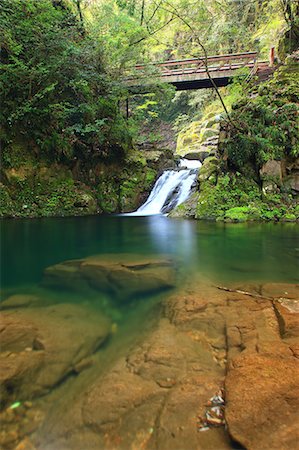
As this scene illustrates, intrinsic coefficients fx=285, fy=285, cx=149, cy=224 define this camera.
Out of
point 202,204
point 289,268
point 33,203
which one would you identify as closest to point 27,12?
point 33,203

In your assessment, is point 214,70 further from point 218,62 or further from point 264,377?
point 264,377

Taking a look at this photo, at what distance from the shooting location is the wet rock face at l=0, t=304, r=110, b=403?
1.94m

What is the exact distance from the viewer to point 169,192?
1424 centimetres

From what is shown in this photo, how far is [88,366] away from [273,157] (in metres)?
10.8

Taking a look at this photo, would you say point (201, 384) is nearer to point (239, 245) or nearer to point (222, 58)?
point (239, 245)

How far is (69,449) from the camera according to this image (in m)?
1.46

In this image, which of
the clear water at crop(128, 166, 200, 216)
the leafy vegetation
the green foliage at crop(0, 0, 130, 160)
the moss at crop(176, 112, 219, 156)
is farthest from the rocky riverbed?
the moss at crop(176, 112, 219, 156)

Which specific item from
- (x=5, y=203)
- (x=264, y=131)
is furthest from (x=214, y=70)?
(x=5, y=203)

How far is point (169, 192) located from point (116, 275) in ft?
34.3

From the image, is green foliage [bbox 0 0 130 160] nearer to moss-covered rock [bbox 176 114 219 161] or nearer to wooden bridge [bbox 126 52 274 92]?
wooden bridge [bbox 126 52 274 92]

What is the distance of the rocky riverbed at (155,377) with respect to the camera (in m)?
1.49

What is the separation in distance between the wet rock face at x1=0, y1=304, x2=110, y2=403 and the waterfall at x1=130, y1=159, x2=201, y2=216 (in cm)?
1051

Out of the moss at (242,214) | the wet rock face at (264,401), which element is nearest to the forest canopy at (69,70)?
the moss at (242,214)

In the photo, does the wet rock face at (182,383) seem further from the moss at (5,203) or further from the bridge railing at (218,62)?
the bridge railing at (218,62)
